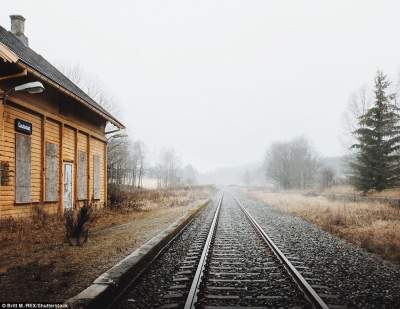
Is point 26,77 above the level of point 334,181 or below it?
above

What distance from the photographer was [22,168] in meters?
10.9

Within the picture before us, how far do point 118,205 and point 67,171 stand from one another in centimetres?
538

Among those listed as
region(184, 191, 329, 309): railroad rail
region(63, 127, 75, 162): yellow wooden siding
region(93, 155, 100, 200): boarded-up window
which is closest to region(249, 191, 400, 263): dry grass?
region(184, 191, 329, 309): railroad rail

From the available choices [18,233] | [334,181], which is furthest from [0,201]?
[334,181]

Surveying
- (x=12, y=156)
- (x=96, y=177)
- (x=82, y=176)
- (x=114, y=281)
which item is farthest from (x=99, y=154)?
(x=114, y=281)

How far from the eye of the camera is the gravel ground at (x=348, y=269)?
4.81 meters

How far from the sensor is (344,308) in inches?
170

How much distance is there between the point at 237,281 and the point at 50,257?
3748mm

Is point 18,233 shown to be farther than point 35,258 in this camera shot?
Yes

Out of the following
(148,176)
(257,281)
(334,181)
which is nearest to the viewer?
(257,281)

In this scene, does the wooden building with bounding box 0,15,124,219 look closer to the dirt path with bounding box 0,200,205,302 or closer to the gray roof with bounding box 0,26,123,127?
the gray roof with bounding box 0,26,123,127

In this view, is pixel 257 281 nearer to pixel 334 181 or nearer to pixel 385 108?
pixel 385 108

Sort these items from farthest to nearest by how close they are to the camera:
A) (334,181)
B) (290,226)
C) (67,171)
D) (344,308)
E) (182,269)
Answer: (334,181)
(67,171)
(290,226)
(182,269)
(344,308)

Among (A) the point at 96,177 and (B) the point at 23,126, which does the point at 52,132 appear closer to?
(B) the point at 23,126
